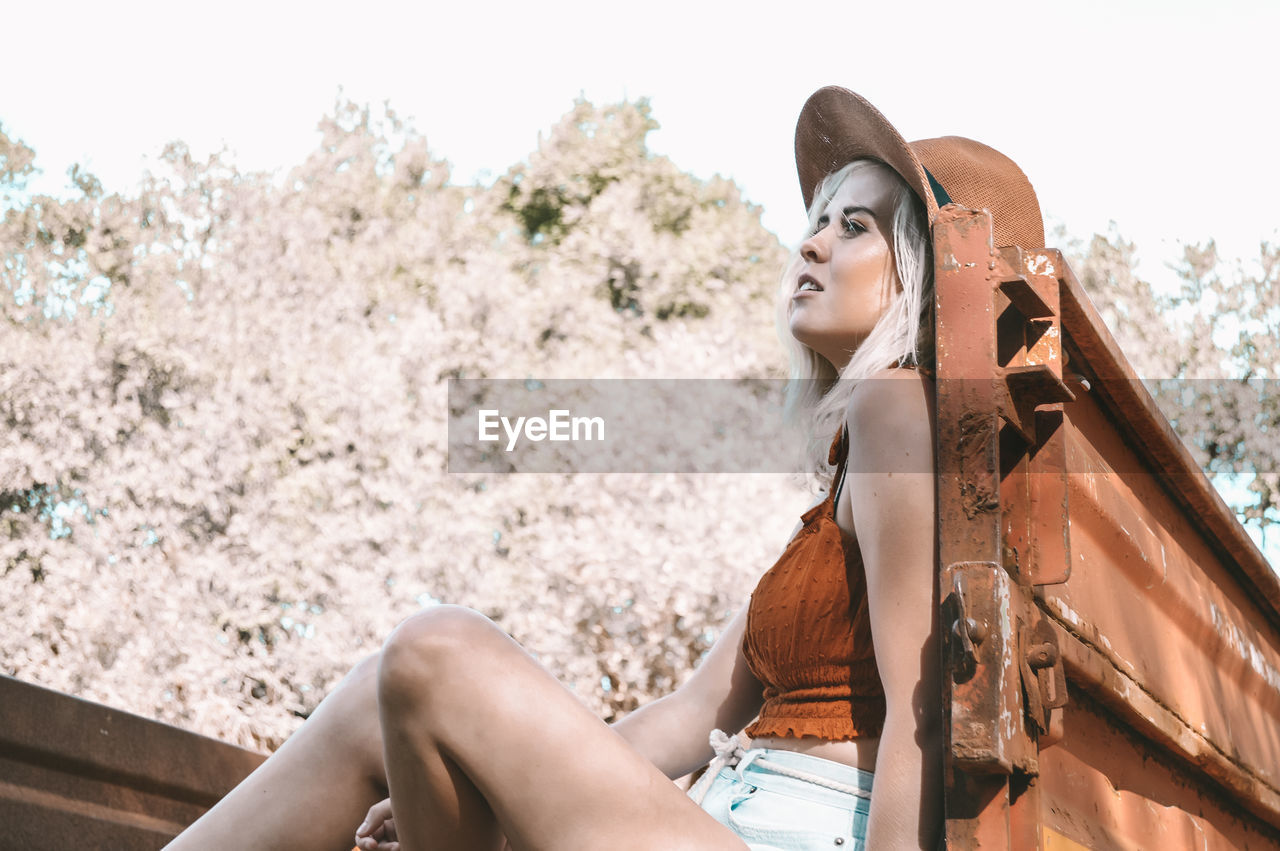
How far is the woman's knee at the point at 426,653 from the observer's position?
1346mm

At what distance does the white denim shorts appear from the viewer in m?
1.40

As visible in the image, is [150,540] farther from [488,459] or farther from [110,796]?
[110,796]

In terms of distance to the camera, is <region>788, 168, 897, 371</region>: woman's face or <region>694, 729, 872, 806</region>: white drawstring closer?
<region>694, 729, 872, 806</region>: white drawstring

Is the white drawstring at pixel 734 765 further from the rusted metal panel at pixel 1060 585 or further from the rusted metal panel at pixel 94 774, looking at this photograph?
the rusted metal panel at pixel 94 774

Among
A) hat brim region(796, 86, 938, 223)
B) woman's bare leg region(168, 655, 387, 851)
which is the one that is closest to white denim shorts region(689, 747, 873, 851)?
woman's bare leg region(168, 655, 387, 851)

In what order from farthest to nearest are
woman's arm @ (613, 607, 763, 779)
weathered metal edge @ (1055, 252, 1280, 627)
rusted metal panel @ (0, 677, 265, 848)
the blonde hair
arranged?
woman's arm @ (613, 607, 763, 779) → rusted metal panel @ (0, 677, 265, 848) → the blonde hair → weathered metal edge @ (1055, 252, 1280, 627)

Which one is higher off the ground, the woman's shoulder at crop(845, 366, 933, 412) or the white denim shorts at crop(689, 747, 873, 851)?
the woman's shoulder at crop(845, 366, 933, 412)

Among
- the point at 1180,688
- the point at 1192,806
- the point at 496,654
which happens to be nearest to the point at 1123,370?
the point at 1180,688

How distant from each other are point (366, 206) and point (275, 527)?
3.27 metres

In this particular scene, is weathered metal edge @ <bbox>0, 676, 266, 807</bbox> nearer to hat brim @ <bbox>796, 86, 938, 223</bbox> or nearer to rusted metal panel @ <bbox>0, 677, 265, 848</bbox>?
rusted metal panel @ <bbox>0, 677, 265, 848</bbox>

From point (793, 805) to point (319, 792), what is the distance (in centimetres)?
65

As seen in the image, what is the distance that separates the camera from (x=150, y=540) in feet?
31.5

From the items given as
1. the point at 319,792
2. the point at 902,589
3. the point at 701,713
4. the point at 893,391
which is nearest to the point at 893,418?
the point at 893,391

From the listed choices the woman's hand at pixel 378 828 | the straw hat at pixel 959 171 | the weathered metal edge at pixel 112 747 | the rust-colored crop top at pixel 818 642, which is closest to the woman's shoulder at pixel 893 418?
the rust-colored crop top at pixel 818 642
